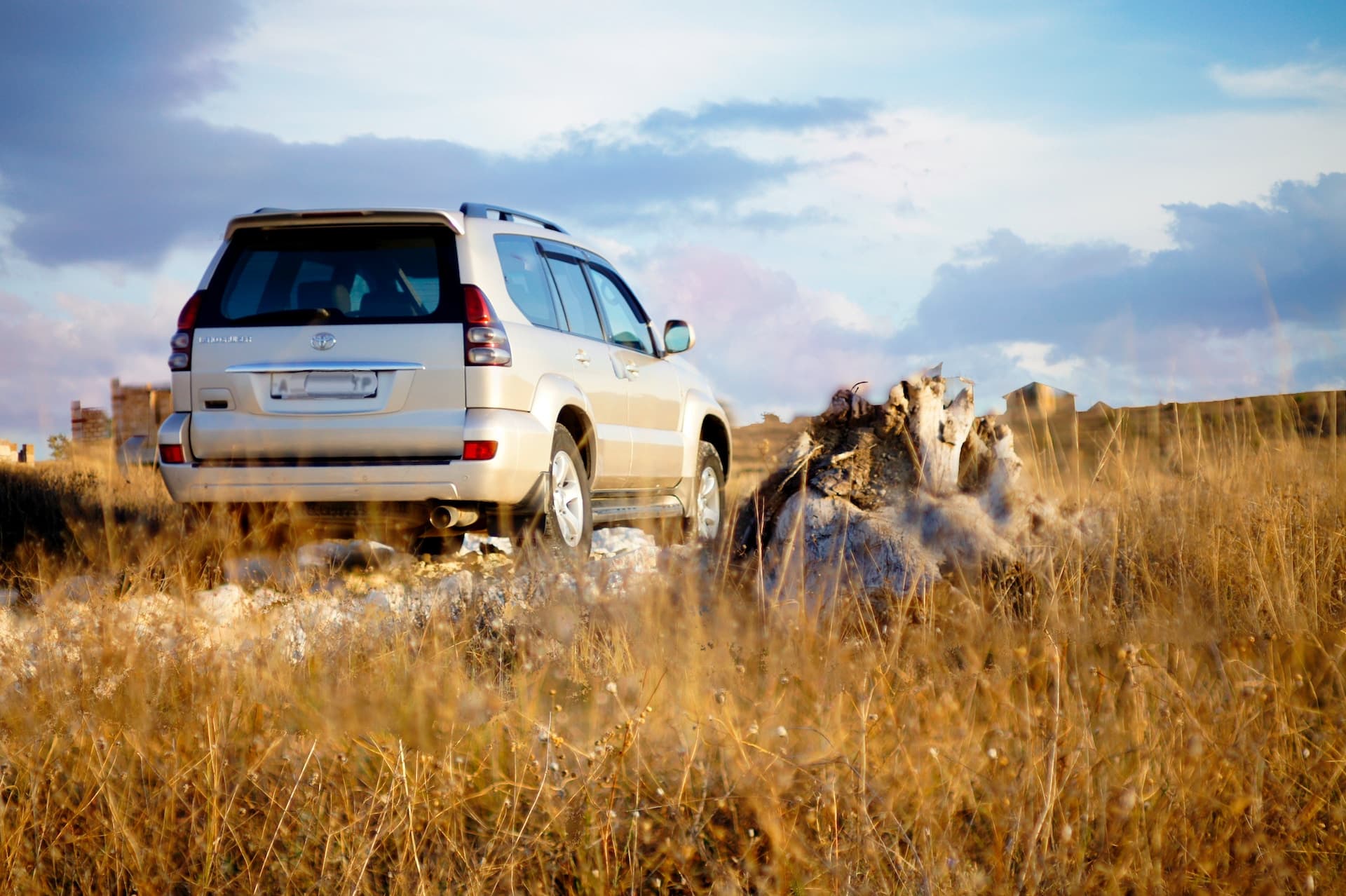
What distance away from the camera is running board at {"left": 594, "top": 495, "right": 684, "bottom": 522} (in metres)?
7.71

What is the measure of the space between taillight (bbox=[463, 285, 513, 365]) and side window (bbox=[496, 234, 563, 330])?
37 centimetres

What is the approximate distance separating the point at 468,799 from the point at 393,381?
3.66 m

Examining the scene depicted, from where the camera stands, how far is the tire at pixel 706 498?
30.0 feet

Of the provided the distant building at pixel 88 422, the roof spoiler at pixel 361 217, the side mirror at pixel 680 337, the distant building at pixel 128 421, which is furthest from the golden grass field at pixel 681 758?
the distant building at pixel 88 422

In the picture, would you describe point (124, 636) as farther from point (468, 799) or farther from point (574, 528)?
point (574, 528)

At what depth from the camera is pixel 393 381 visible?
20.6 ft

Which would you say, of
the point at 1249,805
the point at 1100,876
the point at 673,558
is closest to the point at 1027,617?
the point at 673,558

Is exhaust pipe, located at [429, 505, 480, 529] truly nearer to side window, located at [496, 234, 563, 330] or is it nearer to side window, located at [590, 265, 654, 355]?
side window, located at [496, 234, 563, 330]

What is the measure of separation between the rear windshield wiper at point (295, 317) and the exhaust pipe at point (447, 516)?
116 centimetres

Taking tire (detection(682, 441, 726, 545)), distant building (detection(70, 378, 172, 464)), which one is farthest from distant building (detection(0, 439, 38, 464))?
tire (detection(682, 441, 726, 545))

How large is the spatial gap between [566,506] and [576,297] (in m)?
1.48

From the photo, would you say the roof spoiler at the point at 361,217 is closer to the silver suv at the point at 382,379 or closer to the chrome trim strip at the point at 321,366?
the silver suv at the point at 382,379

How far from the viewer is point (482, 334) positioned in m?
6.26

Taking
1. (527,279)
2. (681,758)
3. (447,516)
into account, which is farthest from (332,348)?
(681,758)
